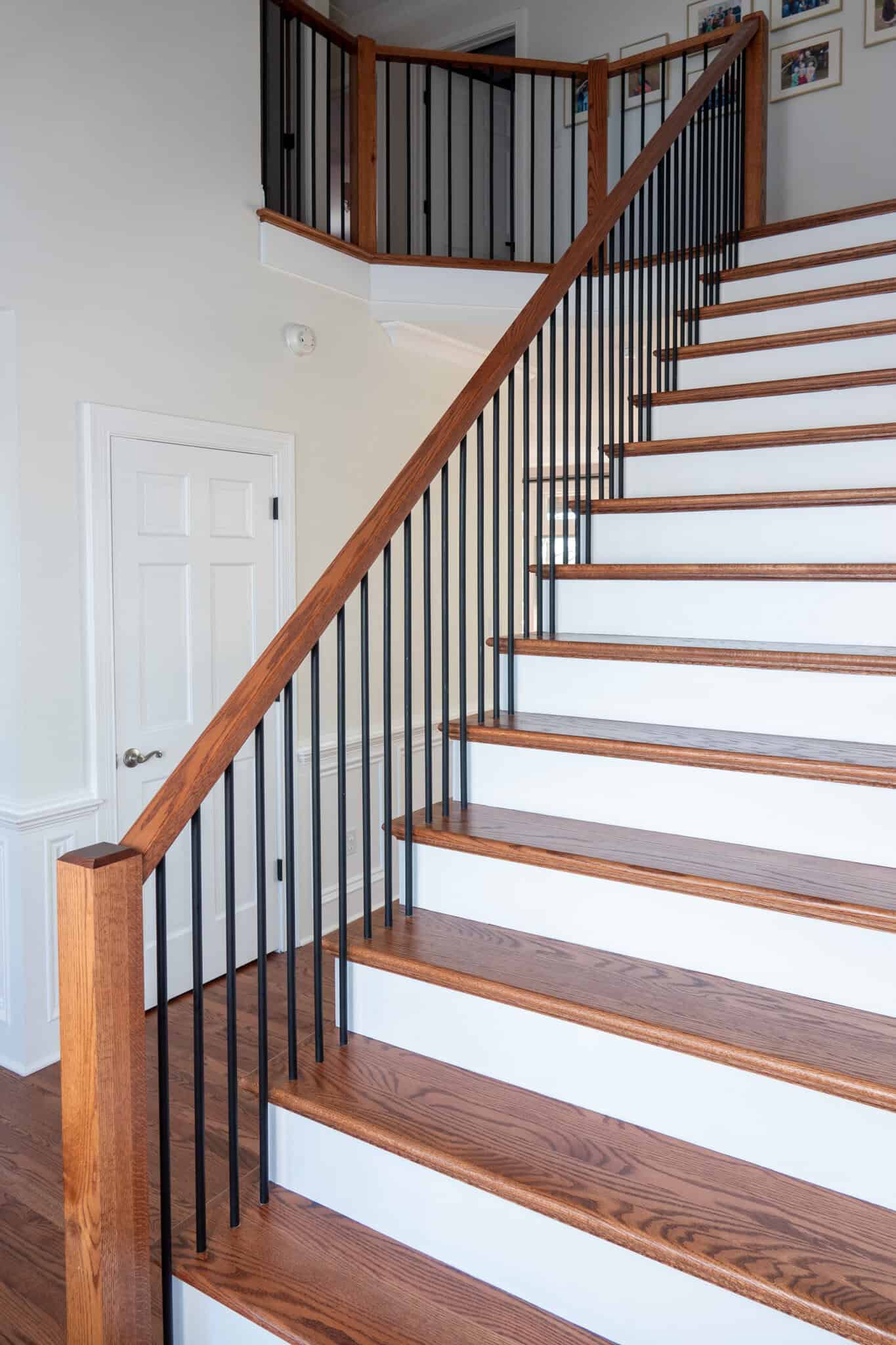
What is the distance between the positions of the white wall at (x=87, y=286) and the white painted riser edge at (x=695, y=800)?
151 centimetres

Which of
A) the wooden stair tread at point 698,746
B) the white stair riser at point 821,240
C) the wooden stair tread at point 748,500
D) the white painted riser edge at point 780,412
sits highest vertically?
the white stair riser at point 821,240

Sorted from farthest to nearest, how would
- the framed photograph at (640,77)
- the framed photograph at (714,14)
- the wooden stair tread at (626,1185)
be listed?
the framed photograph at (640,77) → the framed photograph at (714,14) → the wooden stair tread at (626,1185)

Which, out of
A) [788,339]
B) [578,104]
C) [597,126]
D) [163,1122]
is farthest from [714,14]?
[163,1122]

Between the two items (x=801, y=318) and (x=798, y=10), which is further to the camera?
(x=798, y=10)

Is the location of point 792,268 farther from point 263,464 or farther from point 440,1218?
point 440,1218

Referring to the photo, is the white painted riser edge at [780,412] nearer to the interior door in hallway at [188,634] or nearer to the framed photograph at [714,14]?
the interior door in hallway at [188,634]

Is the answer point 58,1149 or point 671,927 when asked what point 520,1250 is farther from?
point 58,1149

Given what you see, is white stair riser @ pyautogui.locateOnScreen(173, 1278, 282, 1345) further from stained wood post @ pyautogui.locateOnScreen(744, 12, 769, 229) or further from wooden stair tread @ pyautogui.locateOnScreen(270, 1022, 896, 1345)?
stained wood post @ pyautogui.locateOnScreen(744, 12, 769, 229)

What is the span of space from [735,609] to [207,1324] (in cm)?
181

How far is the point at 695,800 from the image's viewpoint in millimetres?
1979

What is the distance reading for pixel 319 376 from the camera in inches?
156

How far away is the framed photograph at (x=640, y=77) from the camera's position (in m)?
Answer: 5.16

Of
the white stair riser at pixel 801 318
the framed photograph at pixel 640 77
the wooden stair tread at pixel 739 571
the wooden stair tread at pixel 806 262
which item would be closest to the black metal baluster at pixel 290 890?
the wooden stair tread at pixel 739 571

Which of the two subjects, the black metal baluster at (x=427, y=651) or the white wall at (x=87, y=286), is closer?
the black metal baluster at (x=427, y=651)
